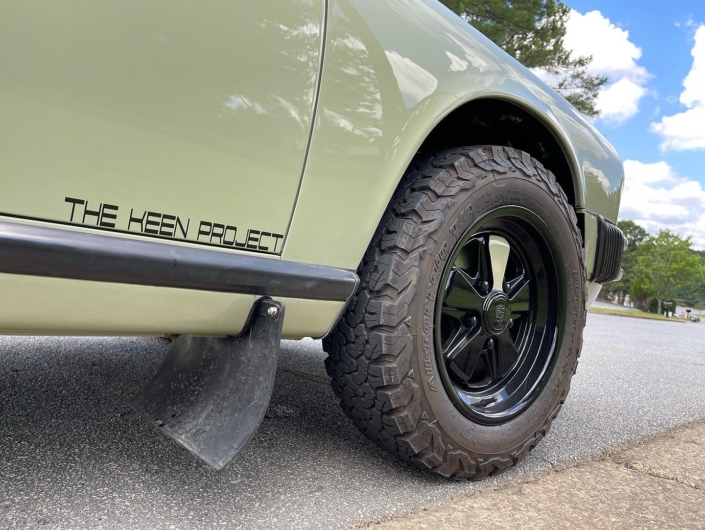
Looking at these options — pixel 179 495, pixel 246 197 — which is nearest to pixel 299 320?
pixel 246 197

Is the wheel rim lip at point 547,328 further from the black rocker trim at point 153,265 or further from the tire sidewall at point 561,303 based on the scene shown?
the black rocker trim at point 153,265

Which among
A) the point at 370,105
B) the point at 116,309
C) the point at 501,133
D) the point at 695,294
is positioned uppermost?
the point at 695,294

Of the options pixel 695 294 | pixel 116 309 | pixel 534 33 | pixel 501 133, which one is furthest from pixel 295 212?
pixel 695 294

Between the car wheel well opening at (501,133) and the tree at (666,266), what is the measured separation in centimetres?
4876

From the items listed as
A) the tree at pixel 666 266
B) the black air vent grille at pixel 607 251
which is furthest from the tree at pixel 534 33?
the tree at pixel 666 266

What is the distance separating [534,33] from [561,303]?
13844 millimetres

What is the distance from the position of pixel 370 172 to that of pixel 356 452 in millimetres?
856

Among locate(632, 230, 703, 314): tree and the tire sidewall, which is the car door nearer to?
the tire sidewall

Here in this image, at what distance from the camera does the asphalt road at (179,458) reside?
1.20 meters

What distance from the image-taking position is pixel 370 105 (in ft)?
4.26

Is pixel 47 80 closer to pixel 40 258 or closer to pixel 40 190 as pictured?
pixel 40 190

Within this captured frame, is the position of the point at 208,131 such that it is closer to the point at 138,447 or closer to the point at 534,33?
the point at 138,447

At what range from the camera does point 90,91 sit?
936 millimetres

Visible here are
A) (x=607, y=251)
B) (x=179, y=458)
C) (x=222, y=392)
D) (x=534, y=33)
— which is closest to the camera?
(x=222, y=392)
